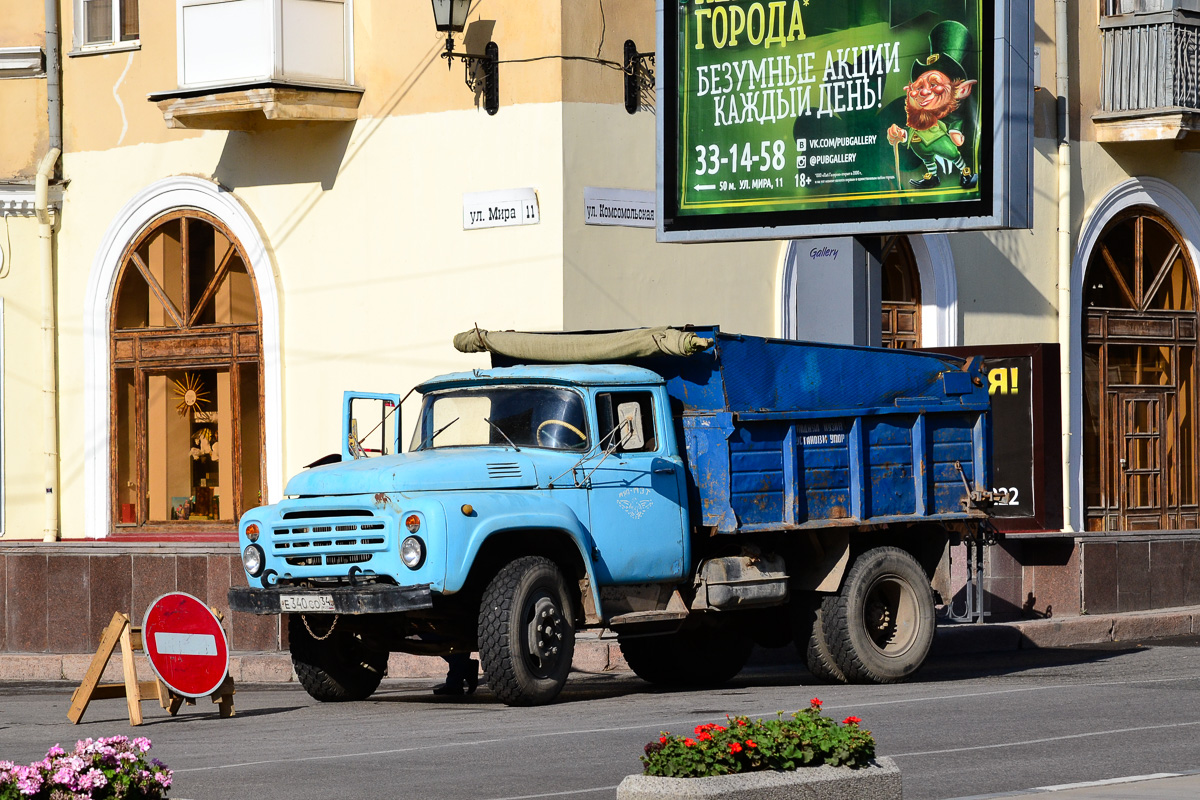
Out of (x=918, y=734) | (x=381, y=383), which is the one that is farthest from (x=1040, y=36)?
(x=918, y=734)

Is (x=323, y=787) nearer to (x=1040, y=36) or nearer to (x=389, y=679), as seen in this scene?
(x=389, y=679)

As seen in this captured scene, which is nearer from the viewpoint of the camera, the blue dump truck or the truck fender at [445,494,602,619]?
the truck fender at [445,494,602,619]

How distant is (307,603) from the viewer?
11.9m

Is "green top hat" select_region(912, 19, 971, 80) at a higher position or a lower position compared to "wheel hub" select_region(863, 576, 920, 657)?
higher

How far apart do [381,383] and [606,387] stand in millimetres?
6312

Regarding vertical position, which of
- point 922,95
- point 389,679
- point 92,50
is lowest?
point 389,679

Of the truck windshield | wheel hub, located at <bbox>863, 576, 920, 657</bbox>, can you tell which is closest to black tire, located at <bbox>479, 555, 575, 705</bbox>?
the truck windshield

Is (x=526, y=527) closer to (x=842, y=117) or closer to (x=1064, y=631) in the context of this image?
(x=842, y=117)

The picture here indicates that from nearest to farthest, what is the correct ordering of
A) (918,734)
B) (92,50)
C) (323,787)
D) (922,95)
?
(323,787), (918,734), (922,95), (92,50)

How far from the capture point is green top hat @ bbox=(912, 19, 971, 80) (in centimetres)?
1573

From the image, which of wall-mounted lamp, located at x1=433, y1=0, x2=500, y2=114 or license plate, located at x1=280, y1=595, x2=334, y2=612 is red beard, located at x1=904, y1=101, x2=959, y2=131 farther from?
license plate, located at x1=280, y1=595, x2=334, y2=612

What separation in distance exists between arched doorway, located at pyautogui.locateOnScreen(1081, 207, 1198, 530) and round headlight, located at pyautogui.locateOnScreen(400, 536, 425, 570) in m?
13.2

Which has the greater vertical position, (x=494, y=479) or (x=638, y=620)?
(x=494, y=479)

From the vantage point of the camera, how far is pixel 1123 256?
76.4 feet
